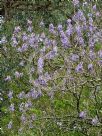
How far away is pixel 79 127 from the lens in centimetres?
537

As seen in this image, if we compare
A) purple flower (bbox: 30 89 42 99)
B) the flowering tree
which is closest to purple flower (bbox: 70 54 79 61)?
the flowering tree

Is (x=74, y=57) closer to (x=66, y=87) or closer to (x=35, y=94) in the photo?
(x=66, y=87)

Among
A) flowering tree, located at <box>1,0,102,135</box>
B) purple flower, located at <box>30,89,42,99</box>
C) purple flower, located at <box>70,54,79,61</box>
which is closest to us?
flowering tree, located at <box>1,0,102,135</box>

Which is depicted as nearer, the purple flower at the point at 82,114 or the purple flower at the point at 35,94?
the purple flower at the point at 82,114

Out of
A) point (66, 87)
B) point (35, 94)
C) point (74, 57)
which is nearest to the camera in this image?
point (66, 87)

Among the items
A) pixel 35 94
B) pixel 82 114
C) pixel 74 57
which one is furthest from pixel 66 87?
pixel 35 94

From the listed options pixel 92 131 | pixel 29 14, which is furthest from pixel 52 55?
pixel 29 14

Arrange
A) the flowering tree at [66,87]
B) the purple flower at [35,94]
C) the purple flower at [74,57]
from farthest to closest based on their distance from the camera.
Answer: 1. the purple flower at [35,94]
2. the purple flower at [74,57]
3. the flowering tree at [66,87]

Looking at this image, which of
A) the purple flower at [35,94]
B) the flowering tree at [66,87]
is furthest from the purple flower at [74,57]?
the purple flower at [35,94]

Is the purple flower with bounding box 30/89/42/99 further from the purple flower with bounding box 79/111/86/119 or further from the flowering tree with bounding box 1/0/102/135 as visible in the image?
the purple flower with bounding box 79/111/86/119

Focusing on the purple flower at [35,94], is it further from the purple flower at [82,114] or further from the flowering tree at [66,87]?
the purple flower at [82,114]

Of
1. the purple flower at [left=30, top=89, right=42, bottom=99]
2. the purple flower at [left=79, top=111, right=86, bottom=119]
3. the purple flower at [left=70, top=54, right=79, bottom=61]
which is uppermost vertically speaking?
the purple flower at [left=70, top=54, right=79, bottom=61]

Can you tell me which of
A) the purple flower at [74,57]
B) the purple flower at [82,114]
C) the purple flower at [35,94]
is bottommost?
the purple flower at [82,114]

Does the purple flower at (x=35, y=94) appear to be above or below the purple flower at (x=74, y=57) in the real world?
below
